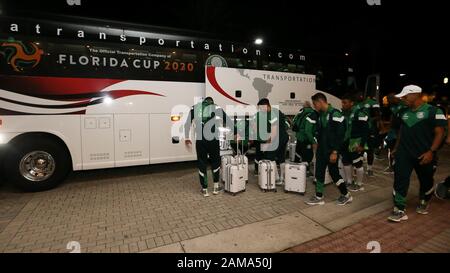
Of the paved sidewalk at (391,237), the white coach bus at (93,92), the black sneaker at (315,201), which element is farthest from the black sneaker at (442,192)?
the white coach bus at (93,92)

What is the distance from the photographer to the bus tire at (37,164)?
5.62 meters

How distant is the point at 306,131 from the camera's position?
19.4ft

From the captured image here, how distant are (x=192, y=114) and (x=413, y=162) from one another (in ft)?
13.0

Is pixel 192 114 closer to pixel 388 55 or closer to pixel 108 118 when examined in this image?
pixel 108 118

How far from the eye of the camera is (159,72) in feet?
22.0

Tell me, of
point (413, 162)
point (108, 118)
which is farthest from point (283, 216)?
point (108, 118)

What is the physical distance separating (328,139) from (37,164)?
5.91m

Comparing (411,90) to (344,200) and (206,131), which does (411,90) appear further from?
(206,131)

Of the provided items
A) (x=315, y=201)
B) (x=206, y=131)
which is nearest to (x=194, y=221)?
(x=206, y=131)

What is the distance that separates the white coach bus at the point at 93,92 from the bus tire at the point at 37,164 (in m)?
0.02

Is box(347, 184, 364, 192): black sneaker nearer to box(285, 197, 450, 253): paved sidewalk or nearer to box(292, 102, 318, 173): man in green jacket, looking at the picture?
box(292, 102, 318, 173): man in green jacket

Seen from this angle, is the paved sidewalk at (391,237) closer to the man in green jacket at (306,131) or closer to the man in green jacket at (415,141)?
the man in green jacket at (415,141)

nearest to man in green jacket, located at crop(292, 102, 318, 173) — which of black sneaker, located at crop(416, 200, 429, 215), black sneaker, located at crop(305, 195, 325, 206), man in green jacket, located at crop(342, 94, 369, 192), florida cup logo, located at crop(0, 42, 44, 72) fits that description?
man in green jacket, located at crop(342, 94, 369, 192)

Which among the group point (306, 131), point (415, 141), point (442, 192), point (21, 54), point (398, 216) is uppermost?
point (21, 54)
